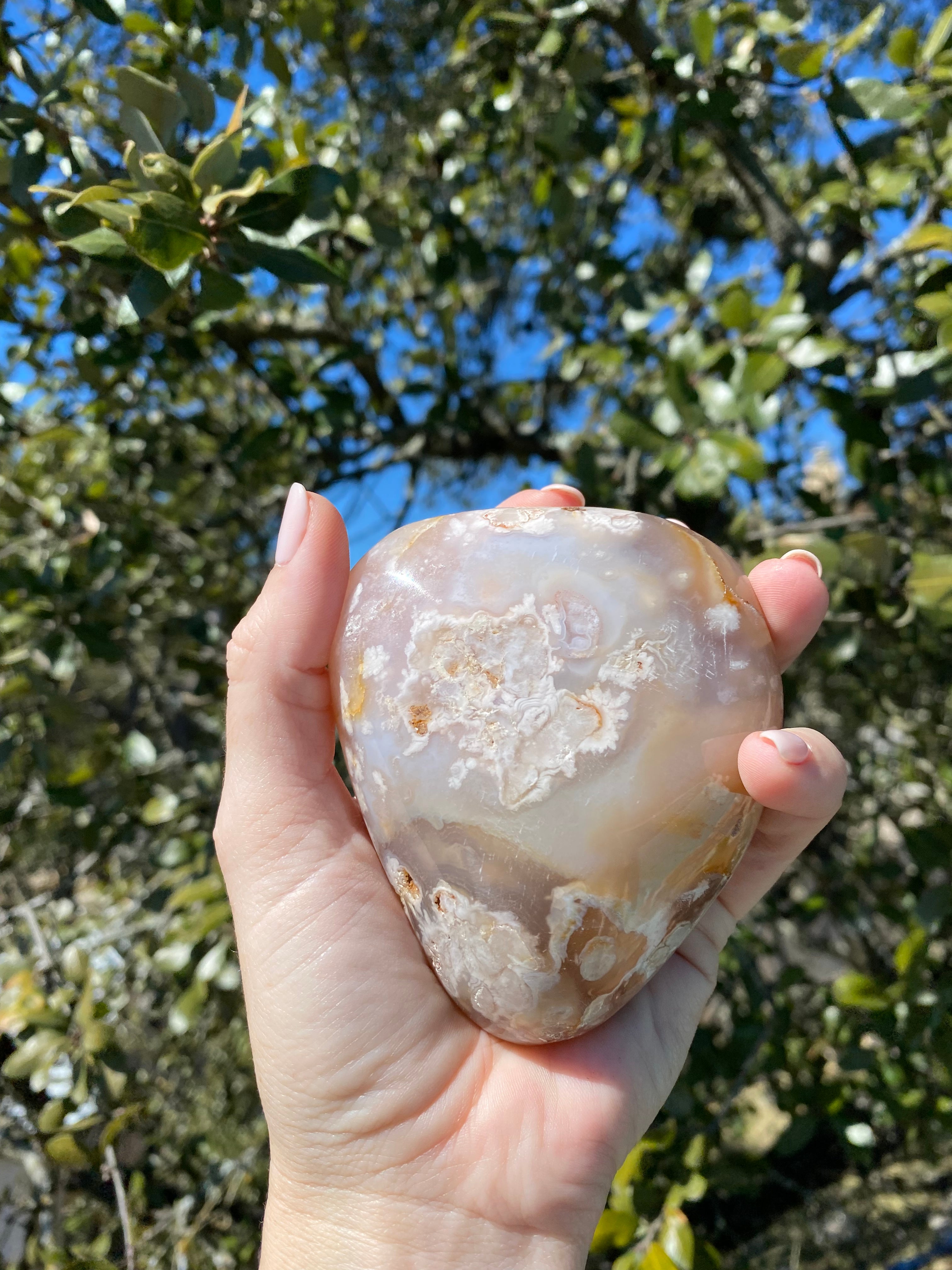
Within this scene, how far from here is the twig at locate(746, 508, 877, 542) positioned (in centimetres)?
140

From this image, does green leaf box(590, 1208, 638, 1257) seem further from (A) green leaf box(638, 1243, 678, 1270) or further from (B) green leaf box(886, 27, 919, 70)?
(B) green leaf box(886, 27, 919, 70)

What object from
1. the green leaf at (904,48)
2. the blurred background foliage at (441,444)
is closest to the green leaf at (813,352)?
the blurred background foliage at (441,444)

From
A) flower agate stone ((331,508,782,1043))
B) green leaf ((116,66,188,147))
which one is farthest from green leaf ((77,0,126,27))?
flower agate stone ((331,508,782,1043))

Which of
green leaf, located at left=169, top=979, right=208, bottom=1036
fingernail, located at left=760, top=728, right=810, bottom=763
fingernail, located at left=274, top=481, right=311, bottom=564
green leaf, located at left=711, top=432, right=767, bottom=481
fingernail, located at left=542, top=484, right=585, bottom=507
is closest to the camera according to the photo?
fingernail, located at left=760, top=728, right=810, bottom=763

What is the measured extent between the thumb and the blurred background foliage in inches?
12.5

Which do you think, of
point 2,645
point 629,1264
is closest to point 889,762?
point 629,1264

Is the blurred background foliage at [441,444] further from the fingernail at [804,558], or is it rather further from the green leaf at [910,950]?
the fingernail at [804,558]

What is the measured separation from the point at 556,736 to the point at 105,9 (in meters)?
1.14

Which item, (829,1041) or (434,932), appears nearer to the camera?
(434,932)

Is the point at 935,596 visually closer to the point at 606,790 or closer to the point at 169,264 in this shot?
the point at 606,790

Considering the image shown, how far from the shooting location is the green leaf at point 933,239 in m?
1.12

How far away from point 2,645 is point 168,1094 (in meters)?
1.03

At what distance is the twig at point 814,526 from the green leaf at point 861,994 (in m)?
0.70

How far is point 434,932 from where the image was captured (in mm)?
839
